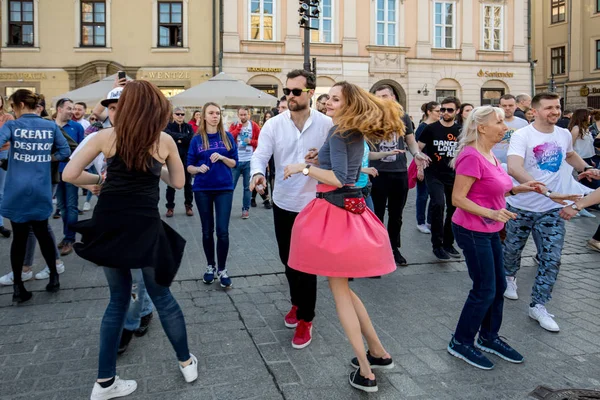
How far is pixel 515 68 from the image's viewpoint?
29.8 meters

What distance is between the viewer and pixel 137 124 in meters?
3.16

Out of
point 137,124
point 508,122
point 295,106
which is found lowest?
point 137,124

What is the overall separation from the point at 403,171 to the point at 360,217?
3.33 m

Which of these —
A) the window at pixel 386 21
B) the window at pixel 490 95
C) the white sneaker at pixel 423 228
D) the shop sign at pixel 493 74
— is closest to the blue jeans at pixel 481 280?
the white sneaker at pixel 423 228

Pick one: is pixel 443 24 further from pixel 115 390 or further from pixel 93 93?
pixel 115 390

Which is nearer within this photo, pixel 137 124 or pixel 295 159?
pixel 137 124

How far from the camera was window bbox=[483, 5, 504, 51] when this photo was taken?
29.4m

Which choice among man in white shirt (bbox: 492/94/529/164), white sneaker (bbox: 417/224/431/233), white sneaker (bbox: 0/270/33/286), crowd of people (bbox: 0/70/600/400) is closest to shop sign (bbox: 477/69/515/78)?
white sneaker (bbox: 417/224/431/233)

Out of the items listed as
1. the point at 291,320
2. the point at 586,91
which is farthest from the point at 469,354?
the point at 586,91

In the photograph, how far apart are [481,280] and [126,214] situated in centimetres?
241

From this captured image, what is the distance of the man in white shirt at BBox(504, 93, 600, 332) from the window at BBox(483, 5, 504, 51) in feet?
87.8

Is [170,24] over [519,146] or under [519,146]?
over

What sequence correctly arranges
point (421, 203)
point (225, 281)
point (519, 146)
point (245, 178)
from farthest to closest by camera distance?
point (245, 178) < point (421, 203) < point (225, 281) < point (519, 146)

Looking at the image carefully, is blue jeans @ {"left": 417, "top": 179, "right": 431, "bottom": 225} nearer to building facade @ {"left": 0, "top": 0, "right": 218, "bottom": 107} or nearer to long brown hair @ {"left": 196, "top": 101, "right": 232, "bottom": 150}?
long brown hair @ {"left": 196, "top": 101, "right": 232, "bottom": 150}
